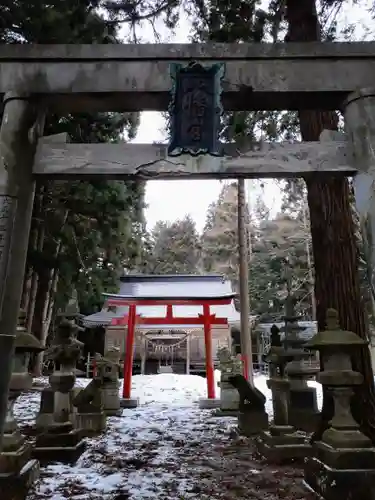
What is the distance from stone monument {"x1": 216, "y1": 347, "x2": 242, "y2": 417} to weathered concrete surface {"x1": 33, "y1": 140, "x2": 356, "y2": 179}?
5307 mm

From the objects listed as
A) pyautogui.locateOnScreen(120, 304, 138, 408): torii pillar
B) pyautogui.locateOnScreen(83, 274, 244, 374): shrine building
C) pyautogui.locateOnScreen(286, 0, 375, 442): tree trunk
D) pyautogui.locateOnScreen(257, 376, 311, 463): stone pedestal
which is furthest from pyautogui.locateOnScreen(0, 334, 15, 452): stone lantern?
pyautogui.locateOnScreen(83, 274, 244, 374): shrine building

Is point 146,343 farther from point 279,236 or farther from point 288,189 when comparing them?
point 288,189

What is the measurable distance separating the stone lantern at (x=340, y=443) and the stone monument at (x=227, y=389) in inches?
170

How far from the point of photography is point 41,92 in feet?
10.6

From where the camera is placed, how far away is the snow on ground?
3346 mm

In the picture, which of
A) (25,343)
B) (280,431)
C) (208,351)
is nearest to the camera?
(25,343)

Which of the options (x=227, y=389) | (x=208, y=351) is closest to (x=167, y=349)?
(x=208, y=351)

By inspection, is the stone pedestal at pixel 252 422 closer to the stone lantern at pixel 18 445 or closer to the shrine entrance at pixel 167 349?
the stone lantern at pixel 18 445

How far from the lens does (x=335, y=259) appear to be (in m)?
4.38

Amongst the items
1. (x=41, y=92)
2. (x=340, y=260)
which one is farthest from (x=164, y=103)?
(x=340, y=260)

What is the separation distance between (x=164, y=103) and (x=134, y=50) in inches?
18.5

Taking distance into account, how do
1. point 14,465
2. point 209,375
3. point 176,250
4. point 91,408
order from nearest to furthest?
point 14,465 → point 91,408 → point 209,375 → point 176,250

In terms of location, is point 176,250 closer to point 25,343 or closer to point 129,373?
point 129,373

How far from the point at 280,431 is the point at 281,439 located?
0.11 metres
